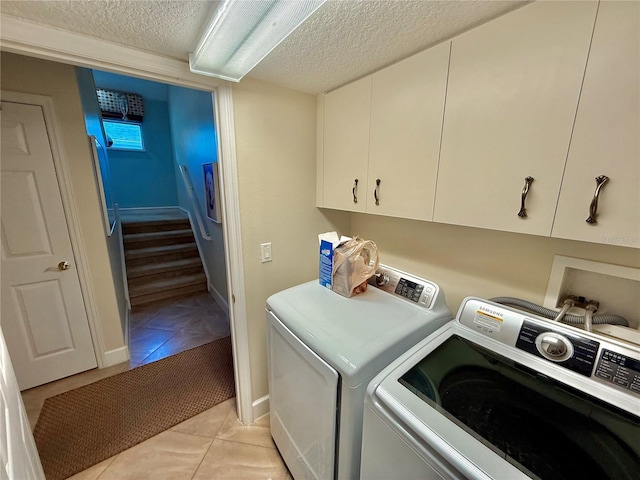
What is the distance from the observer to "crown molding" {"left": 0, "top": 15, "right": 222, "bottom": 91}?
0.89 m

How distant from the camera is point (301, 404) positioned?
3.82 feet

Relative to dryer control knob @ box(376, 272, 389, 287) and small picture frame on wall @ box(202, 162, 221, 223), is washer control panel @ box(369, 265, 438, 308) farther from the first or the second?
small picture frame on wall @ box(202, 162, 221, 223)

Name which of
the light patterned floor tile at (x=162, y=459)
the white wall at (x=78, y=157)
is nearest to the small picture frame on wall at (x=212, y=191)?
the white wall at (x=78, y=157)

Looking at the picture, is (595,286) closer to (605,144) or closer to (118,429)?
(605,144)

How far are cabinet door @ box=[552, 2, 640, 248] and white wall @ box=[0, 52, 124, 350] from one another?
2.78m

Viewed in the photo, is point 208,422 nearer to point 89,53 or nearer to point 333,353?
point 333,353

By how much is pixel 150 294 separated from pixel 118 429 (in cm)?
206

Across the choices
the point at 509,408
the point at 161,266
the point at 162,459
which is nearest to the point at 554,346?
the point at 509,408

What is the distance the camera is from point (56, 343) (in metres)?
2.04

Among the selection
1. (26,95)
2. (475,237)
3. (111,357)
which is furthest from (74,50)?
(111,357)

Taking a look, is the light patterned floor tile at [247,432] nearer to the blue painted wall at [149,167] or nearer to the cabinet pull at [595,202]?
the cabinet pull at [595,202]

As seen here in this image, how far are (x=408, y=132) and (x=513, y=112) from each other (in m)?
0.38

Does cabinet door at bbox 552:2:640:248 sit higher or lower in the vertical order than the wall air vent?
lower

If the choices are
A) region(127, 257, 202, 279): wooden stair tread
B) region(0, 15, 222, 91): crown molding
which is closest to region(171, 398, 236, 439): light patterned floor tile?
region(0, 15, 222, 91): crown molding
